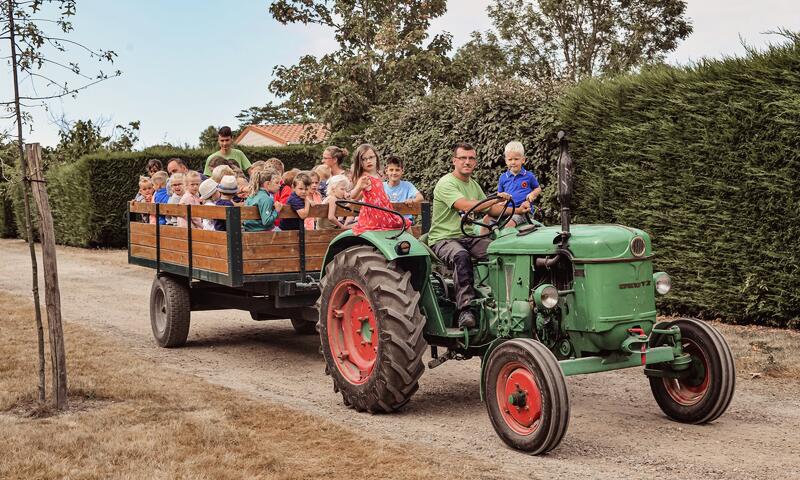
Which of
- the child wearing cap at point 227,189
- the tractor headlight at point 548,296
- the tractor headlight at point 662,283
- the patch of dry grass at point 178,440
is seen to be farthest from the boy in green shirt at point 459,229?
the child wearing cap at point 227,189

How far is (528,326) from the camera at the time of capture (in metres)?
5.65

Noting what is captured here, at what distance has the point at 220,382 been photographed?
7305 millimetres

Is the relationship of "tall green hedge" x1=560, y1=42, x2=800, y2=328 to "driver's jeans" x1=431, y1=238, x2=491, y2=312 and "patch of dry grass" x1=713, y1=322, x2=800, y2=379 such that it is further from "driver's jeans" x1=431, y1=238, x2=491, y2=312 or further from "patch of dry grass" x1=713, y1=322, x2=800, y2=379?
"driver's jeans" x1=431, y1=238, x2=491, y2=312

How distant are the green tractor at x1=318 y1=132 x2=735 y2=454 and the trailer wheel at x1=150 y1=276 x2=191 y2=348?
2.70 meters

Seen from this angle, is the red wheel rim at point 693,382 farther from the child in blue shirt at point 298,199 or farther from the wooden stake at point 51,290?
the wooden stake at point 51,290

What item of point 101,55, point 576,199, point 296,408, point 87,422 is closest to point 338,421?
→ point 296,408

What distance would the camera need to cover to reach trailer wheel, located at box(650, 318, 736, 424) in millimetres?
5562

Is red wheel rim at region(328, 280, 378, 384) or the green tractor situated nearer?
the green tractor

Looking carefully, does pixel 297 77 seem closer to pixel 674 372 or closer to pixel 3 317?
pixel 3 317

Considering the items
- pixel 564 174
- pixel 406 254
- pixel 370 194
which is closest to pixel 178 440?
pixel 406 254

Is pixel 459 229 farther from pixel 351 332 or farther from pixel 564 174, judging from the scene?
pixel 564 174

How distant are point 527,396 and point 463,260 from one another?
1.19 meters

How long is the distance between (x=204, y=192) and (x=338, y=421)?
369 cm

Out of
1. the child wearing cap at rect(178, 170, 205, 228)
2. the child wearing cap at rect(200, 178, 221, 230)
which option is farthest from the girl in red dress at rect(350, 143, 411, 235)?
the child wearing cap at rect(178, 170, 205, 228)
